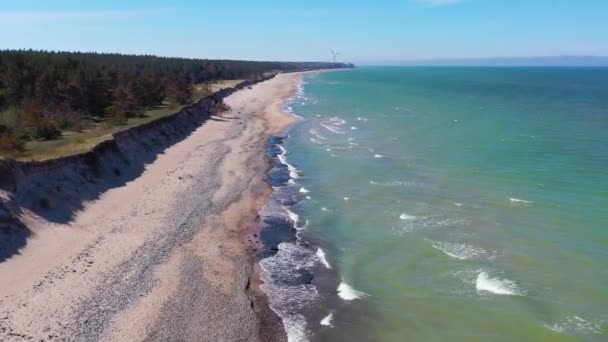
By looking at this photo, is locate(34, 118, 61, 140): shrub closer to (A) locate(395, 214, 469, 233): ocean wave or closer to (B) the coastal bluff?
(B) the coastal bluff

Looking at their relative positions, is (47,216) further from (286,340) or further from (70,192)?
(286,340)

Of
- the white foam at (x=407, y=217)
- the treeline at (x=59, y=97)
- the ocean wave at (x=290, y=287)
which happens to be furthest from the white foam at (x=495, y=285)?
the treeline at (x=59, y=97)

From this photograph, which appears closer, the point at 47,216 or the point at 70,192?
the point at 47,216

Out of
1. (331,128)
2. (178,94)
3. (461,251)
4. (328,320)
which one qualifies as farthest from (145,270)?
(178,94)

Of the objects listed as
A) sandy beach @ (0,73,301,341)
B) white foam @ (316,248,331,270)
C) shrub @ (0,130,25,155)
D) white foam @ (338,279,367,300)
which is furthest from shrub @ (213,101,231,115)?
white foam @ (338,279,367,300)

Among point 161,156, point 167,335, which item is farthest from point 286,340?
point 161,156

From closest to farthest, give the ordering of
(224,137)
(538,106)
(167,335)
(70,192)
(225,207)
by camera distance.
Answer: (167,335)
(70,192)
(225,207)
(224,137)
(538,106)
